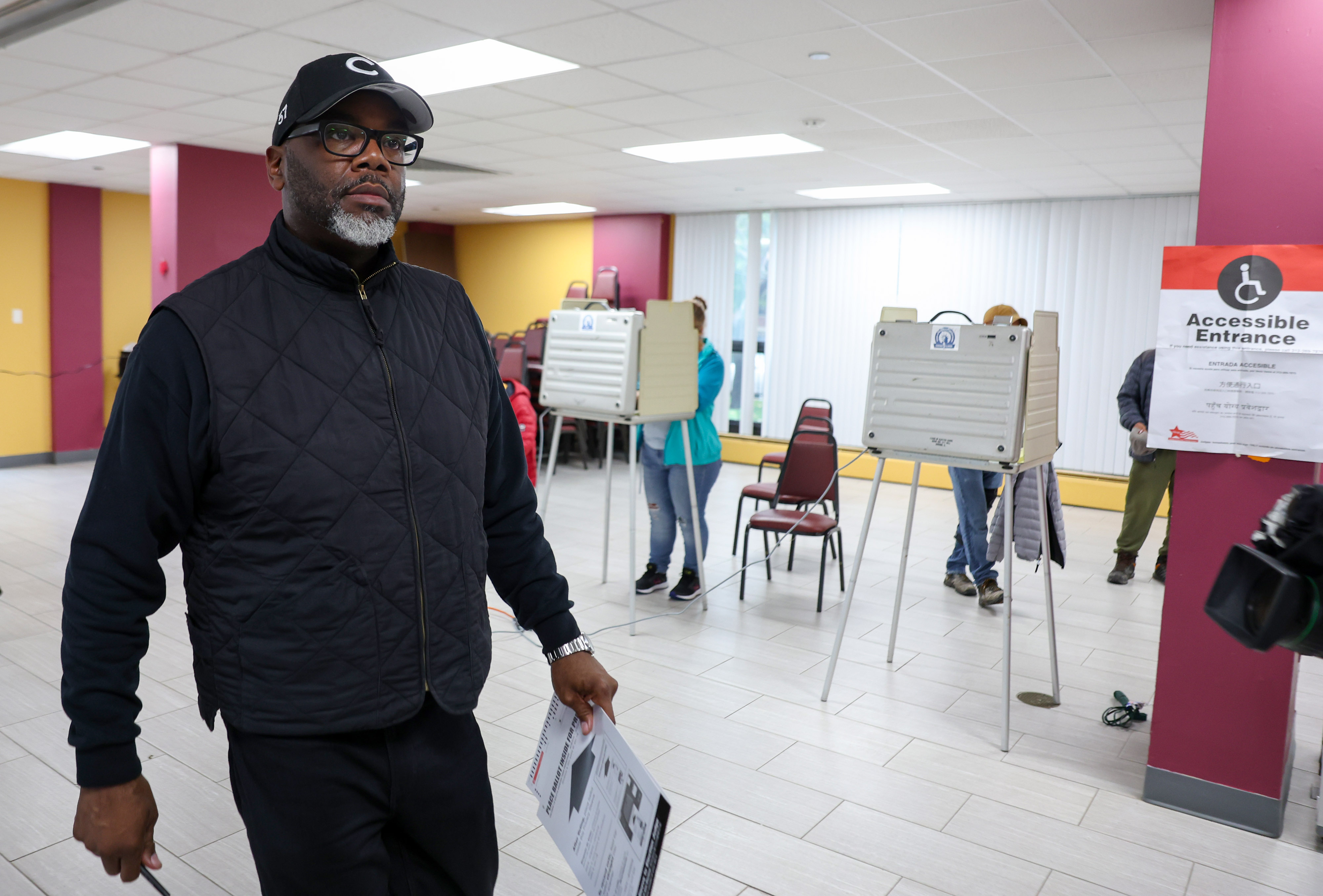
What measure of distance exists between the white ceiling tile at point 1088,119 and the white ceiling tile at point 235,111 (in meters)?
4.64

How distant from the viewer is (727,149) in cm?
696

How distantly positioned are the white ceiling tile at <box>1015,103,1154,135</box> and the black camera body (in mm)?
4579

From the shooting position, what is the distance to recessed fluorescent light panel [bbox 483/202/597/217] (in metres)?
10.8

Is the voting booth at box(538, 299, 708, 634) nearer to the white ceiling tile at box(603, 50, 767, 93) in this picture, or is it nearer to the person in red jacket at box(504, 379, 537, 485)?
the person in red jacket at box(504, 379, 537, 485)

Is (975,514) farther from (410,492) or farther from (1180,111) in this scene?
(410,492)

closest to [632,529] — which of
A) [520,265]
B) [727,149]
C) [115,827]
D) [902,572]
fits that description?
[902,572]

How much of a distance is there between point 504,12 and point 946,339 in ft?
7.75

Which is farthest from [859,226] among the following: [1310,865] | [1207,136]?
[1310,865]

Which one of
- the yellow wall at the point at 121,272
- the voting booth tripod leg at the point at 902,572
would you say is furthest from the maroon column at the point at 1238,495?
the yellow wall at the point at 121,272

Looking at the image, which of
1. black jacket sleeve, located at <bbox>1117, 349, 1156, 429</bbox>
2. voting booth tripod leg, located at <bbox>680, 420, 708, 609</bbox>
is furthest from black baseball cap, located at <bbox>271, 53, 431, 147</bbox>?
black jacket sleeve, located at <bbox>1117, 349, 1156, 429</bbox>

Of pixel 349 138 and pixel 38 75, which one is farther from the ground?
pixel 38 75

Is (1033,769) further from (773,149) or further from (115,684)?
(773,149)

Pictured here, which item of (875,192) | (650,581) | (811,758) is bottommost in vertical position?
(811,758)

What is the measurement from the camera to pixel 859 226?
32.7 feet
